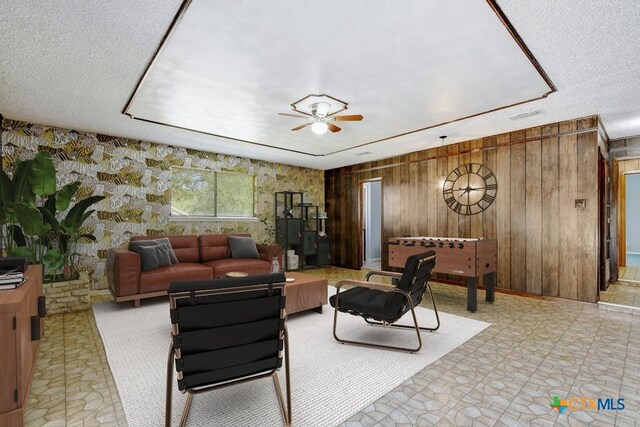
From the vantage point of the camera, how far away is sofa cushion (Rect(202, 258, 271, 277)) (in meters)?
4.59

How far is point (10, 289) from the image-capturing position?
6.46 feet

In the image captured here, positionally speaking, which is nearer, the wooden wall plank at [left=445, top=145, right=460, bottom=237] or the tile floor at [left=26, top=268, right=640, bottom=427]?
the tile floor at [left=26, top=268, right=640, bottom=427]

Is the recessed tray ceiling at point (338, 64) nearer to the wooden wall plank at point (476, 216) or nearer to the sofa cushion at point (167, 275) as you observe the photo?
the wooden wall plank at point (476, 216)

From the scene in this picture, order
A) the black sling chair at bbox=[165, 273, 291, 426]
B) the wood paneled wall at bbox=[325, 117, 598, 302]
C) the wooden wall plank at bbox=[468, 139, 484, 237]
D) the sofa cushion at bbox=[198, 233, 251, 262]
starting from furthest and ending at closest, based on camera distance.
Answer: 1. the sofa cushion at bbox=[198, 233, 251, 262]
2. the wooden wall plank at bbox=[468, 139, 484, 237]
3. the wood paneled wall at bbox=[325, 117, 598, 302]
4. the black sling chair at bbox=[165, 273, 291, 426]

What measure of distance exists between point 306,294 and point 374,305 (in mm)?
1118

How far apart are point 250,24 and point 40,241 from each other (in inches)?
149

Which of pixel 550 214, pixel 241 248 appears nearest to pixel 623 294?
pixel 550 214

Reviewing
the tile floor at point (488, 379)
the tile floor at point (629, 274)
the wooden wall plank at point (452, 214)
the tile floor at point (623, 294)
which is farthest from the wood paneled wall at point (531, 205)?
the tile floor at point (629, 274)

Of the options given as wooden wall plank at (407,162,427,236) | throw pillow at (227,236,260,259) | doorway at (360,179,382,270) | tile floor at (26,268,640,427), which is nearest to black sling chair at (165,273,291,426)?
tile floor at (26,268,640,427)

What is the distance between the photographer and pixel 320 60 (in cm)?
262

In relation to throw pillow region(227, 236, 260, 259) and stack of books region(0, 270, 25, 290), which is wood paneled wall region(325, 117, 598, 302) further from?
stack of books region(0, 270, 25, 290)

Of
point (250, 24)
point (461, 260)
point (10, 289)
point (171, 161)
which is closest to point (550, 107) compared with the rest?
point (461, 260)

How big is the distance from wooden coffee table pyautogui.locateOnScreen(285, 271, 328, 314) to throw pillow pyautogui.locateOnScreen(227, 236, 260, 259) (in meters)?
1.78

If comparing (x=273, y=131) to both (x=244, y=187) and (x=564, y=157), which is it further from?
(x=564, y=157)
